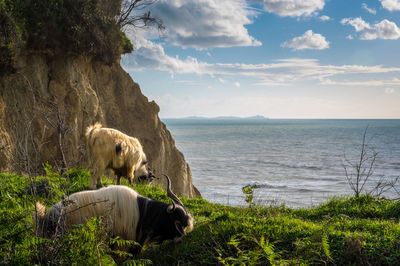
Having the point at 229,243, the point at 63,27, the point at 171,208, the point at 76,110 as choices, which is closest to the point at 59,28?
the point at 63,27

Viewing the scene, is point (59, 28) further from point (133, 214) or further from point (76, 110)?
point (133, 214)

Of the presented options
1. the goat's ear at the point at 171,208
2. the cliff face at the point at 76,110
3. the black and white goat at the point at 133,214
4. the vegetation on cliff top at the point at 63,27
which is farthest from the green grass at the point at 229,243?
the vegetation on cliff top at the point at 63,27

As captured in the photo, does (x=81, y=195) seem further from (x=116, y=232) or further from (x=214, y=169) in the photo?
(x=214, y=169)

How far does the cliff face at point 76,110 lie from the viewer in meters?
13.0

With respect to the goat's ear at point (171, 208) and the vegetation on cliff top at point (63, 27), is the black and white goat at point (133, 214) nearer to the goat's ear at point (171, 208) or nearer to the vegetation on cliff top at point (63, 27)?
the goat's ear at point (171, 208)

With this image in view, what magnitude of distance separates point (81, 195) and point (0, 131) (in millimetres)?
8988

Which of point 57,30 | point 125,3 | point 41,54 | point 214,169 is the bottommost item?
point 214,169

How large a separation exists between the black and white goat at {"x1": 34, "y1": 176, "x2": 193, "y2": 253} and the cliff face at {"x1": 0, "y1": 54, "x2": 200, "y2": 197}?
5095 millimetres

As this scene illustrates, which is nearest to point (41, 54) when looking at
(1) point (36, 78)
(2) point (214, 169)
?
(1) point (36, 78)

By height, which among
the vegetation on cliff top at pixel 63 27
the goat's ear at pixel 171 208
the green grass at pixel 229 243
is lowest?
the green grass at pixel 229 243

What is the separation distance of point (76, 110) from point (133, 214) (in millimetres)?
10970

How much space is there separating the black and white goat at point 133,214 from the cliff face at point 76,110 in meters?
5.10

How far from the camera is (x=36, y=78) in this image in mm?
14008

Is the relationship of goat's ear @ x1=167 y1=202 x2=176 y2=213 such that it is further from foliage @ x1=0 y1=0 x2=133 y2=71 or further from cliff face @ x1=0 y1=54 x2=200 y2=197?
foliage @ x1=0 y1=0 x2=133 y2=71
